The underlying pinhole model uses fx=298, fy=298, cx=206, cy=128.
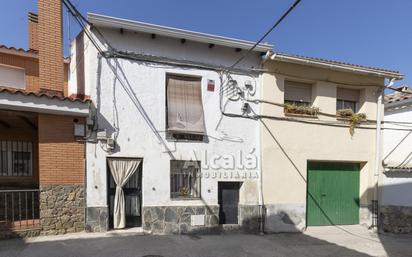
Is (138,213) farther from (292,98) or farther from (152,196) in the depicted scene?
(292,98)

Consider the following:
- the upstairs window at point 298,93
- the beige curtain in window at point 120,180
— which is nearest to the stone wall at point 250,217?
the beige curtain in window at point 120,180

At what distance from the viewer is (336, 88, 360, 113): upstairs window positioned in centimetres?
1050

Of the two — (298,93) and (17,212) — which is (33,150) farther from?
(298,93)

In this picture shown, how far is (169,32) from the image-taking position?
8273 mm

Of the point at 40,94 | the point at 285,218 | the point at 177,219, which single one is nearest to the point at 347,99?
the point at 285,218

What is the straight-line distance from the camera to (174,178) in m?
8.59

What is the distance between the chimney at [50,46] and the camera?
7391 mm

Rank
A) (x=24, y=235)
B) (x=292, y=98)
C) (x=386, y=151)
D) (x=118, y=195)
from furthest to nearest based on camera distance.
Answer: (x=386, y=151), (x=292, y=98), (x=118, y=195), (x=24, y=235)

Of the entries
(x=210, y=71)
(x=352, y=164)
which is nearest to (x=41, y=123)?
(x=210, y=71)

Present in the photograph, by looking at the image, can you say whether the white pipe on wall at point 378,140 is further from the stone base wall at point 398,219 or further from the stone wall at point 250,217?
the stone wall at point 250,217

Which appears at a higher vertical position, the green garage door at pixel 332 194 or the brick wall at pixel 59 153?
the brick wall at pixel 59 153

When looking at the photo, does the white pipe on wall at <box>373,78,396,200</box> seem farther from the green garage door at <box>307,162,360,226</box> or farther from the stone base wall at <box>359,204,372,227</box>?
the green garage door at <box>307,162,360,226</box>

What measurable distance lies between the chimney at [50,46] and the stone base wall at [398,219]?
1095cm

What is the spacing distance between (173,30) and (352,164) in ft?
25.0
